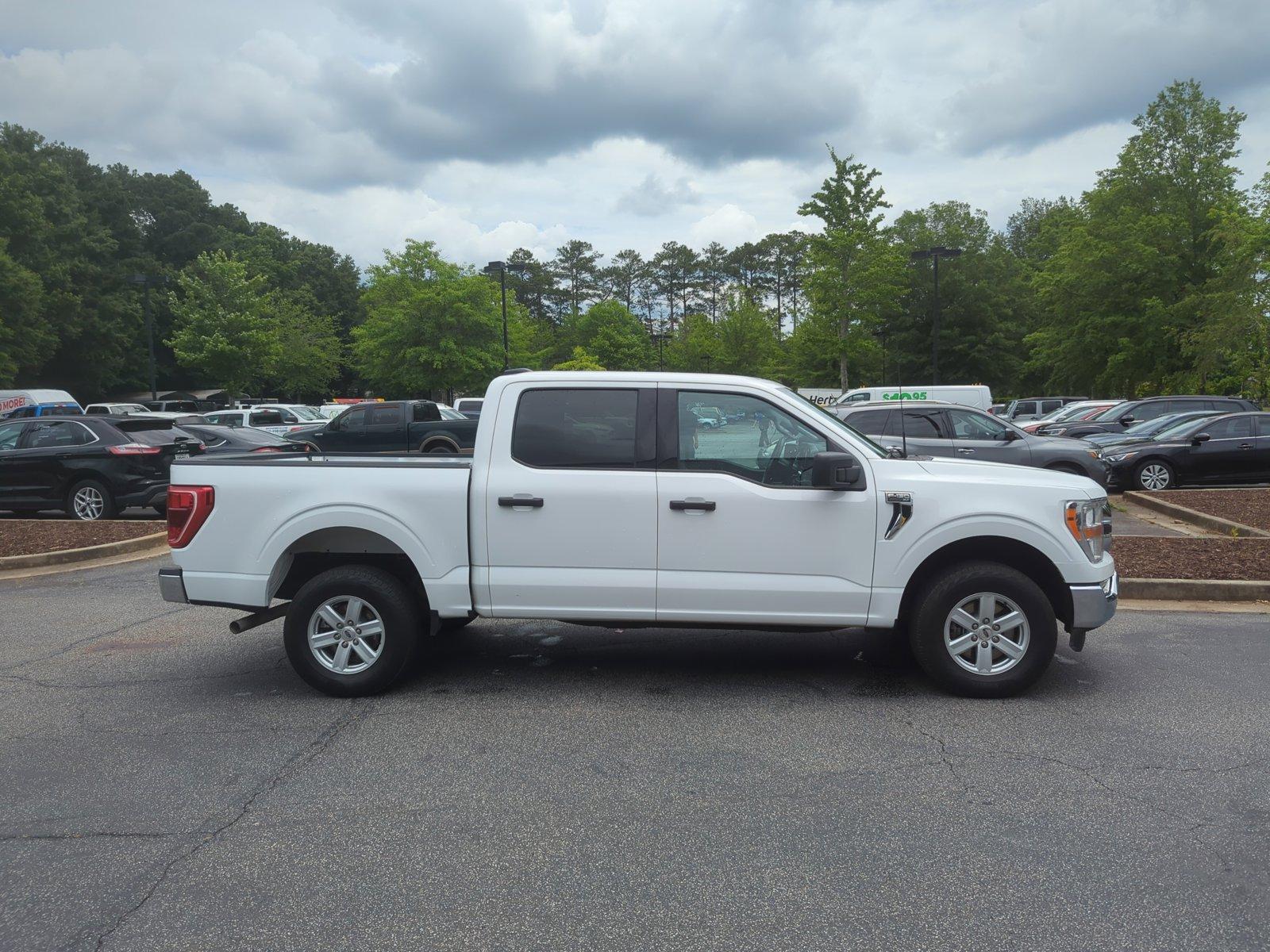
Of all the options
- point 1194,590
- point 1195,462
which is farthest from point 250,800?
point 1195,462

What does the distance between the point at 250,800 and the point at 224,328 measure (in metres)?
52.2

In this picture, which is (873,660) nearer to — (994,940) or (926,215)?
(994,940)

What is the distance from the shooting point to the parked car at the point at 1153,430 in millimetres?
16906

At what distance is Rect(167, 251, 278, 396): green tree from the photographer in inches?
2004

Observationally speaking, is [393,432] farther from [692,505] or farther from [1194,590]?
[692,505]

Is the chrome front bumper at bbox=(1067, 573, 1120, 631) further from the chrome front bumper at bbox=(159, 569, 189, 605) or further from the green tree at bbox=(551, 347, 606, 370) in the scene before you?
the green tree at bbox=(551, 347, 606, 370)

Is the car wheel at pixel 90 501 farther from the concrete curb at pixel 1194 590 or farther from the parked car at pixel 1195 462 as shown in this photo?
the parked car at pixel 1195 462

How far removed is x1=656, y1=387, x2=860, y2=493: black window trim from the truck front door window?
13 mm

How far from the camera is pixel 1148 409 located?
72.1 ft

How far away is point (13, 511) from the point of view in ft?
48.4

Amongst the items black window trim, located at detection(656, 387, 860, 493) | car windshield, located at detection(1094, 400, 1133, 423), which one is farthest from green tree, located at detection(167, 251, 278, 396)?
black window trim, located at detection(656, 387, 860, 493)

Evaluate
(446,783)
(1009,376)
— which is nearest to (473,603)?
(446,783)

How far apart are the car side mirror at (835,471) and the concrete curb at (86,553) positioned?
9.40 metres

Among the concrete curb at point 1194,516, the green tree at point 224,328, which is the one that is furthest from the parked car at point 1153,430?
the green tree at point 224,328
